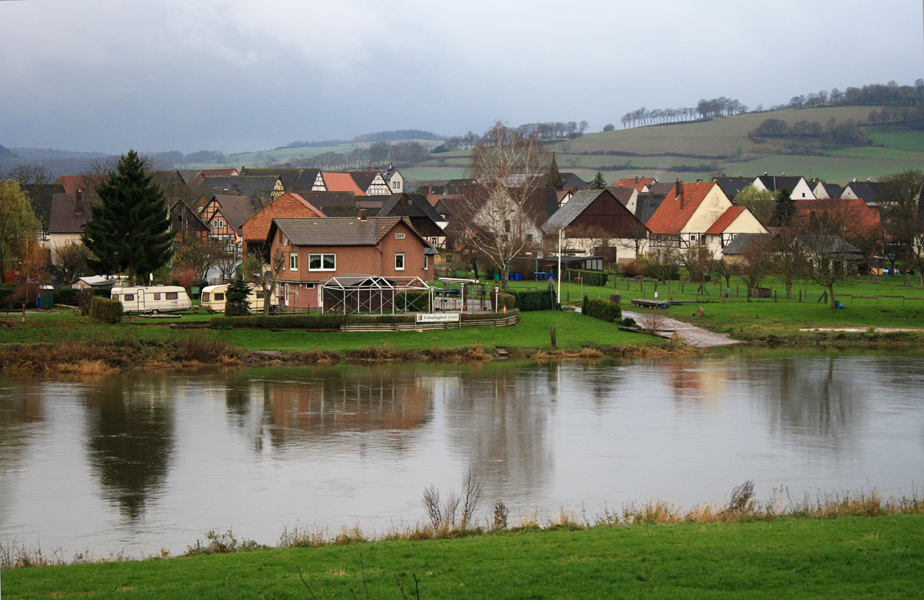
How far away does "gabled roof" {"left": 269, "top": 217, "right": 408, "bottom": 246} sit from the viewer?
172ft

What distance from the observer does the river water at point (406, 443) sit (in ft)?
62.4

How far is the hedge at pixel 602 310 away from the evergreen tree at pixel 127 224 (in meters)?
24.9

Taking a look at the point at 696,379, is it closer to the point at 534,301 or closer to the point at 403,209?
the point at 534,301

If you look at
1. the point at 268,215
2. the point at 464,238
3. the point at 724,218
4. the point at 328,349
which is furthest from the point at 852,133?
the point at 328,349

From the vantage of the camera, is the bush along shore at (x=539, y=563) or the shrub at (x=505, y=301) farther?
the shrub at (x=505, y=301)

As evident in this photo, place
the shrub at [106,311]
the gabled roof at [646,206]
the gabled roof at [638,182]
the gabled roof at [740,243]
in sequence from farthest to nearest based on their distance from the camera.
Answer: the gabled roof at [638,182]
the gabled roof at [646,206]
the gabled roof at [740,243]
the shrub at [106,311]

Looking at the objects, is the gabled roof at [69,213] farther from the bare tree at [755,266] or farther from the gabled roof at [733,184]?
the gabled roof at [733,184]

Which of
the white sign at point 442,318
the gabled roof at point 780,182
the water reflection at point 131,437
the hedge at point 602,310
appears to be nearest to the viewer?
the water reflection at point 131,437

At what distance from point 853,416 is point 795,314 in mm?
25451

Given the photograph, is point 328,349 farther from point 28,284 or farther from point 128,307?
point 28,284

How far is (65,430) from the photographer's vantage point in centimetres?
2711

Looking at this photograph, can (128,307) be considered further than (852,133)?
No

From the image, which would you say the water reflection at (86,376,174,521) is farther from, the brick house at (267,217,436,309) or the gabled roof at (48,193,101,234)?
the gabled roof at (48,193,101,234)

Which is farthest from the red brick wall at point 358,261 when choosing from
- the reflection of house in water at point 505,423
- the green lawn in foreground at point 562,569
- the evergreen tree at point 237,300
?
the green lawn in foreground at point 562,569
